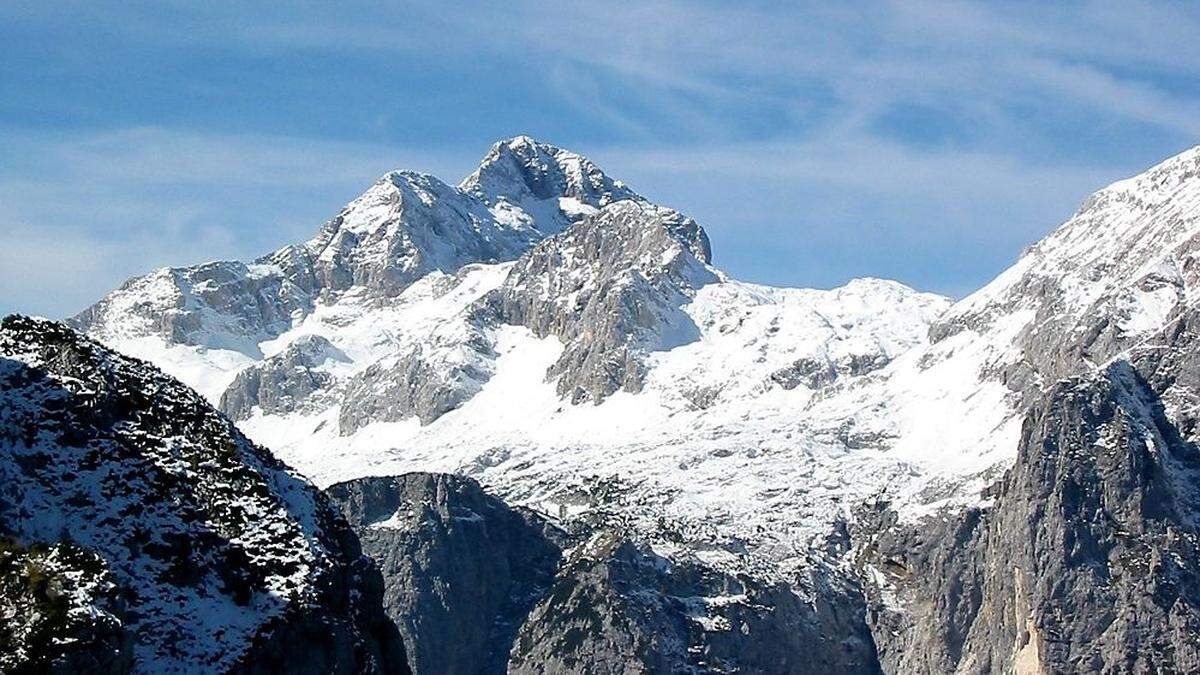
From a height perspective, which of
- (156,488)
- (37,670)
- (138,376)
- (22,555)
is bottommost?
(37,670)

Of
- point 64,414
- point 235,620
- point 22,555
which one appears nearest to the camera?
point 22,555

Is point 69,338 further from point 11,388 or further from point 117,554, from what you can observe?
point 117,554

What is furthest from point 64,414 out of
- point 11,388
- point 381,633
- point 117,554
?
point 381,633

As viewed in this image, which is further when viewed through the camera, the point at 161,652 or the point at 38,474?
the point at 38,474

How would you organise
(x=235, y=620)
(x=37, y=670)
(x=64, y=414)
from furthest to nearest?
(x=64, y=414) < (x=235, y=620) < (x=37, y=670)

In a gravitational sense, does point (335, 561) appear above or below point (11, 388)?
below

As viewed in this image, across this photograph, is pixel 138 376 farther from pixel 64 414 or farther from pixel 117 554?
pixel 117 554
